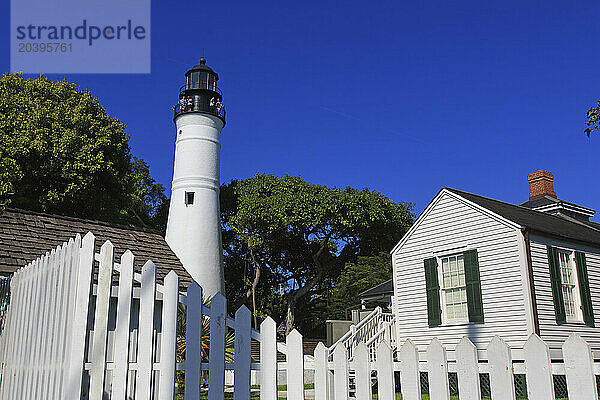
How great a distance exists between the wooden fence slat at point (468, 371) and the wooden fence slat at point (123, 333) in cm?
205

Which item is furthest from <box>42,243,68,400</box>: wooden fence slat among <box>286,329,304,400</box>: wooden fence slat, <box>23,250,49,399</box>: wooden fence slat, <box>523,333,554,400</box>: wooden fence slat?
<box>523,333,554,400</box>: wooden fence slat

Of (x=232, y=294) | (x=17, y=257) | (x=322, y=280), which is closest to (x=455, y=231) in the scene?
(x=17, y=257)

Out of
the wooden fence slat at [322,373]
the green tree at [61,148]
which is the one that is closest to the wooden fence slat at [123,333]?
the wooden fence slat at [322,373]

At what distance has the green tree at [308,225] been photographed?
1267 inches

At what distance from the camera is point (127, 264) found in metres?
3.72

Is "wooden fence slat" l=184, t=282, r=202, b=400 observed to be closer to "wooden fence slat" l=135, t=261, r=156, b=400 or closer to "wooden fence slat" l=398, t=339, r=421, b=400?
"wooden fence slat" l=135, t=261, r=156, b=400

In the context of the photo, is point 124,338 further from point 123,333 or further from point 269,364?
point 269,364

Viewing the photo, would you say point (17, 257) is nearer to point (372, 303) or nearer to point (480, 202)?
point (480, 202)

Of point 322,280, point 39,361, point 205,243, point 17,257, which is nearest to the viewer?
point 39,361

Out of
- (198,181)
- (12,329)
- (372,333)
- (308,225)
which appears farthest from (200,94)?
(12,329)

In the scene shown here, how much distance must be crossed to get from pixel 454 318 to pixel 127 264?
476 inches

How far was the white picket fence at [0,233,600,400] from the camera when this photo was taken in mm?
2750

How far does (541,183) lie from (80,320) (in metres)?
22.4

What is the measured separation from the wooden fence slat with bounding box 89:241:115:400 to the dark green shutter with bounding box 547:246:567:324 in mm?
12161
